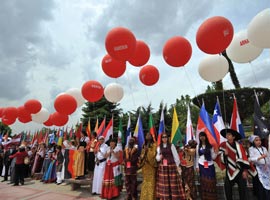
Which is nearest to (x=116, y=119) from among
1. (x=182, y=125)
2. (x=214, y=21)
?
(x=182, y=125)

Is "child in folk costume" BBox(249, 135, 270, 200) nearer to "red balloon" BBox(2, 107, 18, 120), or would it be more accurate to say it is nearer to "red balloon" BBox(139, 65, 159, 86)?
"red balloon" BBox(139, 65, 159, 86)

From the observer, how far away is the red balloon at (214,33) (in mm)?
4262

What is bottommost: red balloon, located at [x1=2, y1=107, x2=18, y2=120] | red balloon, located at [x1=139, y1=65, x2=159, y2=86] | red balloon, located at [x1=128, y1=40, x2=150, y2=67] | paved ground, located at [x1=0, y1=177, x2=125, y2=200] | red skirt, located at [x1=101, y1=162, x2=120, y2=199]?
paved ground, located at [x1=0, y1=177, x2=125, y2=200]

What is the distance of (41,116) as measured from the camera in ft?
29.8

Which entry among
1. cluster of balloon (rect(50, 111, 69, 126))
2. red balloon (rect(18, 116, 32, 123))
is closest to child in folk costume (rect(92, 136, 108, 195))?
cluster of balloon (rect(50, 111, 69, 126))

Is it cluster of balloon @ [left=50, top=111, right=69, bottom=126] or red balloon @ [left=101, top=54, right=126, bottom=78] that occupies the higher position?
red balloon @ [left=101, top=54, right=126, bottom=78]

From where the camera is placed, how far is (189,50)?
5.23m

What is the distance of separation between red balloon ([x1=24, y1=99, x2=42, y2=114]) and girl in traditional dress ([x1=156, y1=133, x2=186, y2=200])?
6028 mm

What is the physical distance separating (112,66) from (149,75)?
1.29 meters

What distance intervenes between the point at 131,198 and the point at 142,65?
3.86 metres

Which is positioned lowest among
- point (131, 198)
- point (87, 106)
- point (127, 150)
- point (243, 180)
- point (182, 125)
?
point (131, 198)

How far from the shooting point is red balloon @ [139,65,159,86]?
257 inches

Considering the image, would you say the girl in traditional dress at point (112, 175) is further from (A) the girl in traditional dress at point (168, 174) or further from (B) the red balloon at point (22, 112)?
(B) the red balloon at point (22, 112)

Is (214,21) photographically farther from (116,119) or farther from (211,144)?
(116,119)
